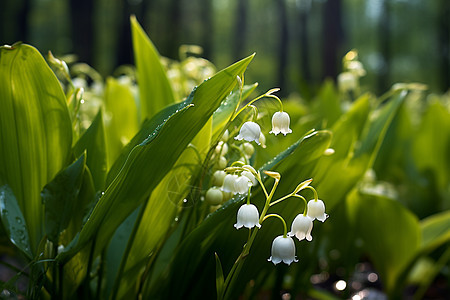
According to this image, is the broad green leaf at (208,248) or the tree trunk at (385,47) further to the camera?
the tree trunk at (385,47)

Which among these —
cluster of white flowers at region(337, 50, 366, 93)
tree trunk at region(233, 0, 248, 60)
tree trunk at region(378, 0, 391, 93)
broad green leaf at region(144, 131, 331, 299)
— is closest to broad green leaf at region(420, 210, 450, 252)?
cluster of white flowers at region(337, 50, 366, 93)

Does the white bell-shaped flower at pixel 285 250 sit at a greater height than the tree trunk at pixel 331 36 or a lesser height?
greater

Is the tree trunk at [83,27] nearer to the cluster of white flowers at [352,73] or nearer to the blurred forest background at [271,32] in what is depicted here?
the blurred forest background at [271,32]

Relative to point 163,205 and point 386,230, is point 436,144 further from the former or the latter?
point 163,205

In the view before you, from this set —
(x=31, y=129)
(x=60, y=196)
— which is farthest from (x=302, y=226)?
(x=31, y=129)

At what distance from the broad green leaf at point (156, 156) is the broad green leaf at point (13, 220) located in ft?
0.59

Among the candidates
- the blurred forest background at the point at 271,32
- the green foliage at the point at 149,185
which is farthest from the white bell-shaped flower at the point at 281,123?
the blurred forest background at the point at 271,32

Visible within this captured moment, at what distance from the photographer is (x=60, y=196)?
3.59 ft

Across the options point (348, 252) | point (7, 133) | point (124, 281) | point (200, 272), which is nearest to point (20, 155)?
point (7, 133)

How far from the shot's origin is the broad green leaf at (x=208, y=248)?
1073 millimetres

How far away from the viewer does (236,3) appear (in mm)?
21953

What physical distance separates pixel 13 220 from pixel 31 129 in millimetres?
→ 225

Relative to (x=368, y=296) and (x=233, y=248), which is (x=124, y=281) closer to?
(x=233, y=248)

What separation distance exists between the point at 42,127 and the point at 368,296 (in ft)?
4.85
